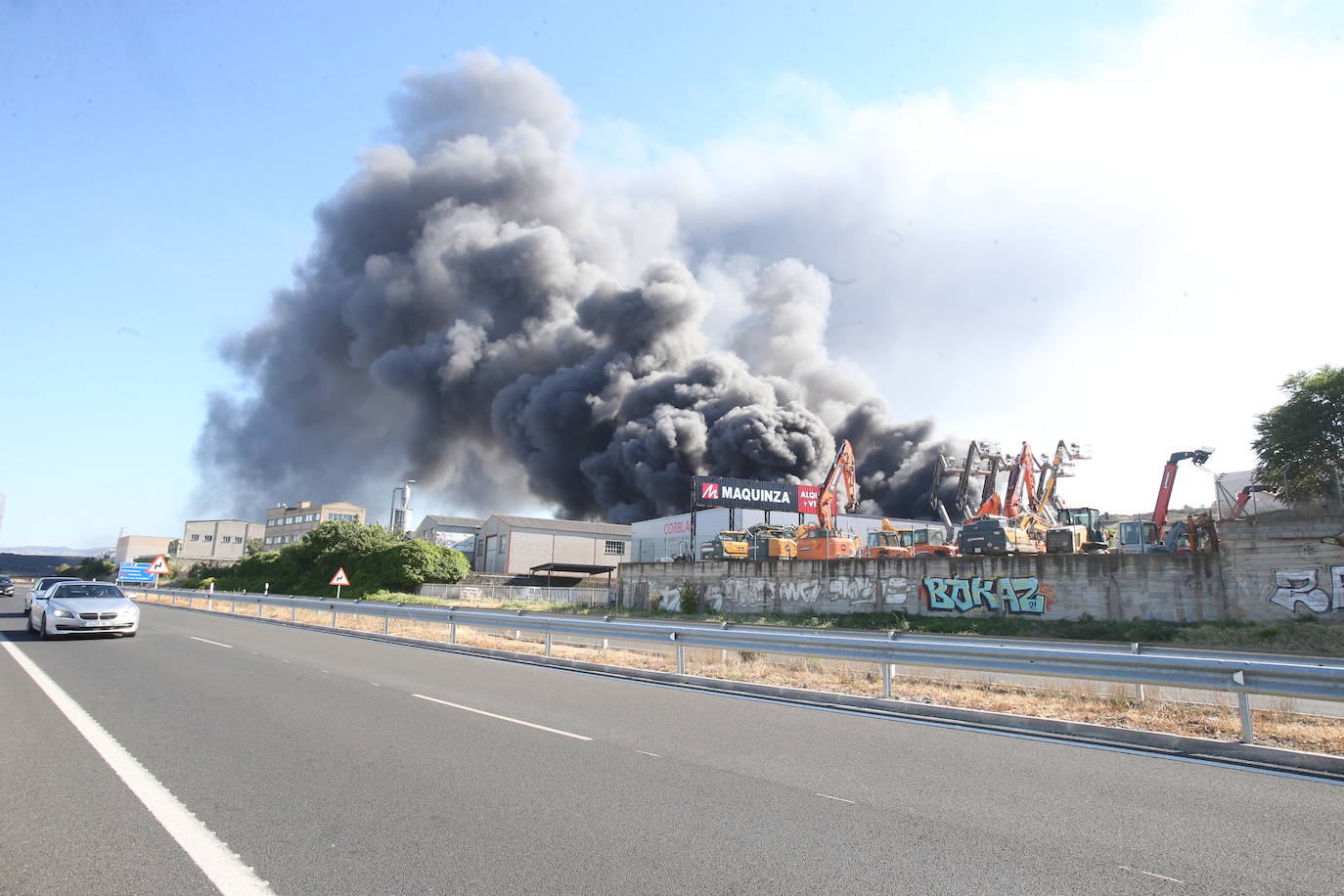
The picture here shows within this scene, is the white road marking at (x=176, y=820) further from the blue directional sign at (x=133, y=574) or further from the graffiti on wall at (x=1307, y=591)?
the blue directional sign at (x=133, y=574)

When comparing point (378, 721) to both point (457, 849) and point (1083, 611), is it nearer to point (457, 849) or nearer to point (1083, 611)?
point (457, 849)

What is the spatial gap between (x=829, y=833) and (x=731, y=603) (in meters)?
34.1

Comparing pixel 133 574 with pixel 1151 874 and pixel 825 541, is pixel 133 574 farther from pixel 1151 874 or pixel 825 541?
pixel 1151 874

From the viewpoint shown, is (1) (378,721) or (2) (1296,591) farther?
(2) (1296,591)

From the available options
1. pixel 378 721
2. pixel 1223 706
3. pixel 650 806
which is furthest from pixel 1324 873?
pixel 378 721

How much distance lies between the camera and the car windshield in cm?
1709

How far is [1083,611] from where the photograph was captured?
26.9 metres

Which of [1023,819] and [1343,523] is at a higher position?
[1343,523]

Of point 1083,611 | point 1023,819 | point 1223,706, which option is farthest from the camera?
point 1083,611

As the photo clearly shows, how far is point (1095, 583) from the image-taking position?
2684cm

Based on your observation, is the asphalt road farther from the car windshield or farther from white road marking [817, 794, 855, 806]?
the car windshield

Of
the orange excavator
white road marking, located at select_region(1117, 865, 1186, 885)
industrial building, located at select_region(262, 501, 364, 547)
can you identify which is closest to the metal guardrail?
white road marking, located at select_region(1117, 865, 1186, 885)

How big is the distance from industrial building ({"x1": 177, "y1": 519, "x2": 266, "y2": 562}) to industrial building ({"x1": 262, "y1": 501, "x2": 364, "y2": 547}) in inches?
282

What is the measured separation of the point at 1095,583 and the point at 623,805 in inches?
1031
